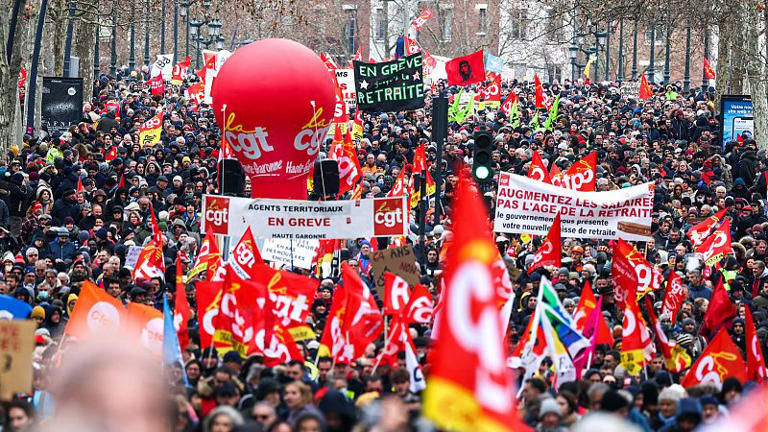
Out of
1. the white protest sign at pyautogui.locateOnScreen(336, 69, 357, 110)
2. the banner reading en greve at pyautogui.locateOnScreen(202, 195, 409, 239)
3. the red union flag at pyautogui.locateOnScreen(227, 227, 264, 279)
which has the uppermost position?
the white protest sign at pyautogui.locateOnScreen(336, 69, 357, 110)

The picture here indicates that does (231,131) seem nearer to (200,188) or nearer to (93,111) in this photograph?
(200,188)

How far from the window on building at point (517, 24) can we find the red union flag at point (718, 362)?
68.8m

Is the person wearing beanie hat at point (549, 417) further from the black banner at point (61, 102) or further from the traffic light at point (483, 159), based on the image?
the black banner at point (61, 102)

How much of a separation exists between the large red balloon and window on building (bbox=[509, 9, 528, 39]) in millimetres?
61753

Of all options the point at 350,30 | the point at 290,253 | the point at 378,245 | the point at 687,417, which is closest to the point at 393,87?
the point at 378,245

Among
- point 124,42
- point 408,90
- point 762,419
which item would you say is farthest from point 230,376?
point 124,42

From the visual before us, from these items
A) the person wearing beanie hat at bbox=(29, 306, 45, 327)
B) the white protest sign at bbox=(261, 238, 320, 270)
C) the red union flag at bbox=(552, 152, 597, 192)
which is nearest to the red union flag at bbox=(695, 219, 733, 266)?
the red union flag at bbox=(552, 152, 597, 192)

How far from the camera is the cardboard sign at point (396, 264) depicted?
47.6 ft

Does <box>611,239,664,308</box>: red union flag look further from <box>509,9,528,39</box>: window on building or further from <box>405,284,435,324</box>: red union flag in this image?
<box>509,9,528,39</box>: window on building

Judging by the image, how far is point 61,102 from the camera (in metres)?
31.8

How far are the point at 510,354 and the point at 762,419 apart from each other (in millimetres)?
6960

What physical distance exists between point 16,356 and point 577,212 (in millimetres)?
9572

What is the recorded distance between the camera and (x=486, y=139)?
17281 mm

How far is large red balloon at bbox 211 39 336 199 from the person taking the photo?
18.3m
